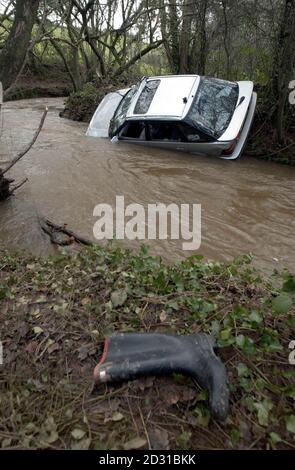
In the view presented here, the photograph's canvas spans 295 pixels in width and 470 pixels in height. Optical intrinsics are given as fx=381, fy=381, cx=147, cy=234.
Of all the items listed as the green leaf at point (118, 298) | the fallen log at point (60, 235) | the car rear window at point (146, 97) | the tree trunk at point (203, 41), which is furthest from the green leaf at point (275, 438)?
the tree trunk at point (203, 41)

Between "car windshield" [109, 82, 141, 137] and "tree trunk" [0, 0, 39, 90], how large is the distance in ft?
15.5

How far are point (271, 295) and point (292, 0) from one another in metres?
7.68

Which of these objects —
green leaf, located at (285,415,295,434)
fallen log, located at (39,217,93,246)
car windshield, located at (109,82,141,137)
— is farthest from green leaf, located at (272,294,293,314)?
car windshield, located at (109,82,141,137)

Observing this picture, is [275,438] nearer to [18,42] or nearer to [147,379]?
[147,379]

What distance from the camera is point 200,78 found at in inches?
340

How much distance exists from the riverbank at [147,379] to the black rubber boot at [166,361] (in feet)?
0.20

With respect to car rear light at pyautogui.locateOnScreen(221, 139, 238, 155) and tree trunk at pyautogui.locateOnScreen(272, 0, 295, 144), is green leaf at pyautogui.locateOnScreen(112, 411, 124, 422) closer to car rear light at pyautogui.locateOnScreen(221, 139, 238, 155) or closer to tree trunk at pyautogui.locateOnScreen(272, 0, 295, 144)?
car rear light at pyautogui.locateOnScreen(221, 139, 238, 155)

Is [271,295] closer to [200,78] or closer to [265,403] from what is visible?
[265,403]

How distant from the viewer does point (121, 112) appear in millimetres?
9562

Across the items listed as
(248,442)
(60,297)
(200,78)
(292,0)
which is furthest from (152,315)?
(292,0)

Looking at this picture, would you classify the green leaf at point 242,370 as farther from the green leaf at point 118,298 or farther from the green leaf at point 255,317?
the green leaf at point 118,298

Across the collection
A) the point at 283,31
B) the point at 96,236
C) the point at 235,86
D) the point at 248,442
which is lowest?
the point at 96,236

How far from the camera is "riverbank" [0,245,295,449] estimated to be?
1906mm

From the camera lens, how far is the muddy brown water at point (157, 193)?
543 centimetres
